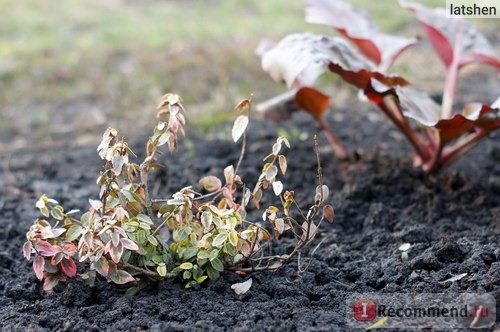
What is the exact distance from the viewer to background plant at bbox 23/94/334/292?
7.34ft

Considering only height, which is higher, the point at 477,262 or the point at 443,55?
the point at 443,55

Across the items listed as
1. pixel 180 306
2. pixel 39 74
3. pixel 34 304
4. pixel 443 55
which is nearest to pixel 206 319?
pixel 180 306

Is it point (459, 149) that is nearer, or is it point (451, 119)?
point (451, 119)

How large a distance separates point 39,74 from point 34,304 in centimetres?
388

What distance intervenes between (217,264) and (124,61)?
4150 mm

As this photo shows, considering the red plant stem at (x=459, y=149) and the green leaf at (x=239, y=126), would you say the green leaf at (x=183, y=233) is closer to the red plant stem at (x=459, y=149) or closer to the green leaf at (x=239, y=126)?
the green leaf at (x=239, y=126)

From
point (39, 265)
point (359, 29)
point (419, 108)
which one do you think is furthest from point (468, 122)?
point (39, 265)

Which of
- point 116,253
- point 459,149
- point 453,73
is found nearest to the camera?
point 116,253

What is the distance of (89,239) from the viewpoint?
7.11 feet

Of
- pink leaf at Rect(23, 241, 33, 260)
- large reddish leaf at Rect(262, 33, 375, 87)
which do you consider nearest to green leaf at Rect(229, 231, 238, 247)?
pink leaf at Rect(23, 241, 33, 260)

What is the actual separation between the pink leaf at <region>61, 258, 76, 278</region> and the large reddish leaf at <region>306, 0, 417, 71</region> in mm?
1683

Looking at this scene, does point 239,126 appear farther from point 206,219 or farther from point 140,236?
point 140,236

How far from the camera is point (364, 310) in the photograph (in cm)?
213

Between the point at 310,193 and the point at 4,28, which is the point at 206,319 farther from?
the point at 4,28
